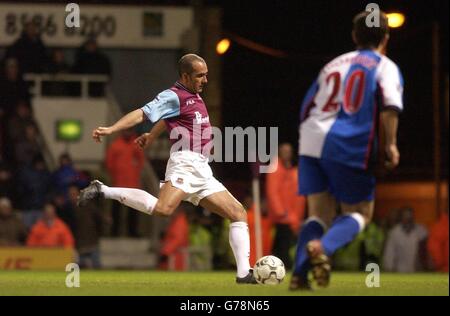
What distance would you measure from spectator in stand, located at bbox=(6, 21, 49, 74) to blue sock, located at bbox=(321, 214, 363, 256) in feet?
43.6

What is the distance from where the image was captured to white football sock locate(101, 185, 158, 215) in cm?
1124

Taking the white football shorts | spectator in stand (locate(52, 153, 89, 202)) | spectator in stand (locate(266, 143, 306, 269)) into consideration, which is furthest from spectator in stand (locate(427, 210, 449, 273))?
the white football shorts

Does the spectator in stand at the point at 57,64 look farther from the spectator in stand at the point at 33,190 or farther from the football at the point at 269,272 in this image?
the football at the point at 269,272

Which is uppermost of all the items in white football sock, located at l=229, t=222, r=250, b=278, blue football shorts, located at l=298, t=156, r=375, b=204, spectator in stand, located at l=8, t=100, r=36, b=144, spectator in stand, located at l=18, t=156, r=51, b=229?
spectator in stand, located at l=8, t=100, r=36, b=144

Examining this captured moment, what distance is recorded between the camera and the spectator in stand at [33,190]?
20.3 metres

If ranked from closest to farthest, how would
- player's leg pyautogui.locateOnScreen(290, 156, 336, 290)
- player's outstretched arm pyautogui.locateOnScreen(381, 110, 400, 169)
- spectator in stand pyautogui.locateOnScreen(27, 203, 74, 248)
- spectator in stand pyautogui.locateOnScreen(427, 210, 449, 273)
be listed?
player's outstretched arm pyautogui.locateOnScreen(381, 110, 400, 169) < player's leg pyautogui.locateOnScreen(290, 156, 336, 290) < spectator in stand pyautogui.locateOnScreen(27, 203, 74, 248) < spectator in stand pyautogui.locateOnScreen(427, 210, 449, 273)

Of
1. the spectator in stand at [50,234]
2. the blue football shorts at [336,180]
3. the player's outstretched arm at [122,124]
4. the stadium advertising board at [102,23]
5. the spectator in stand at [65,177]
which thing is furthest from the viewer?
the stadium advertising board at [102,23]

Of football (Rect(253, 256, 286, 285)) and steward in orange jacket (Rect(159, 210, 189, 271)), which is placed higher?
steward in orange jacket (Rect(159, 210, 189, 271))

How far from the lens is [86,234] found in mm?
19766

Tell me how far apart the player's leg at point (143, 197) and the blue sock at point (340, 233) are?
2.08 m

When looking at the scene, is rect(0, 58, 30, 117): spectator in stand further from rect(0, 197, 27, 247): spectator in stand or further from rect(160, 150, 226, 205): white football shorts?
rect(160, 150, 226, 205): white football shorts

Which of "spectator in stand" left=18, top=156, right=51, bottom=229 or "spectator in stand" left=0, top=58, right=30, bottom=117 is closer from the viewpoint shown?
"spectator in stand" left=18, top=156, right=51, bottom=229

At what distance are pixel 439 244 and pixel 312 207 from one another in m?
11.1

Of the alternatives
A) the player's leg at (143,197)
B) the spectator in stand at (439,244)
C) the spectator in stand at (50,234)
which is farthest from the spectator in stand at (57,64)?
the player's leg at (143,197)
